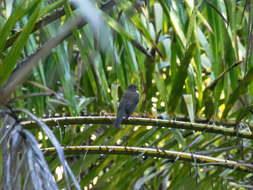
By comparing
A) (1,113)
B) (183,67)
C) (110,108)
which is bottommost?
(110,108)

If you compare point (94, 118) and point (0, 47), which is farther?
point (94, 118)

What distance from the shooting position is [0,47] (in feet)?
5.30

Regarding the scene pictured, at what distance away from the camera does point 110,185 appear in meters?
2.62

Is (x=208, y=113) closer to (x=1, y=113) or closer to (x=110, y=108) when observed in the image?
(x=110, y=108)

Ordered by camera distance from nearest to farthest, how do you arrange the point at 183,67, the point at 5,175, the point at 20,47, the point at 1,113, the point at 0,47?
1. the point at 5,175
2. the point at 1,113
3. the point at 20,47
4. the point at 0,47
5. the point at 183,67

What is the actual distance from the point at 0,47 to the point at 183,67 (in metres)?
0.93

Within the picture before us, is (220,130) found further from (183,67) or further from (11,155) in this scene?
(11,155)

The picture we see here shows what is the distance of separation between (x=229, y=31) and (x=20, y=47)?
114 cm

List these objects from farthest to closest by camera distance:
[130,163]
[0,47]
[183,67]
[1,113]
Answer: [130,163]
[183,67]
[0,47]
[1,113]

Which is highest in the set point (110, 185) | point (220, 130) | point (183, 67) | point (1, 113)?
point (1, 113)

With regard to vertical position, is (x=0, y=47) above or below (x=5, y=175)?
above

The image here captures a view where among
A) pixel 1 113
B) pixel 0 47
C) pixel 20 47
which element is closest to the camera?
pixel 1 113

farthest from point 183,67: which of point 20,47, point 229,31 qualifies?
point 20,47

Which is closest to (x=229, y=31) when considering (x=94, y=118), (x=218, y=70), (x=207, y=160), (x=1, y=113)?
(x=218, y=70)
